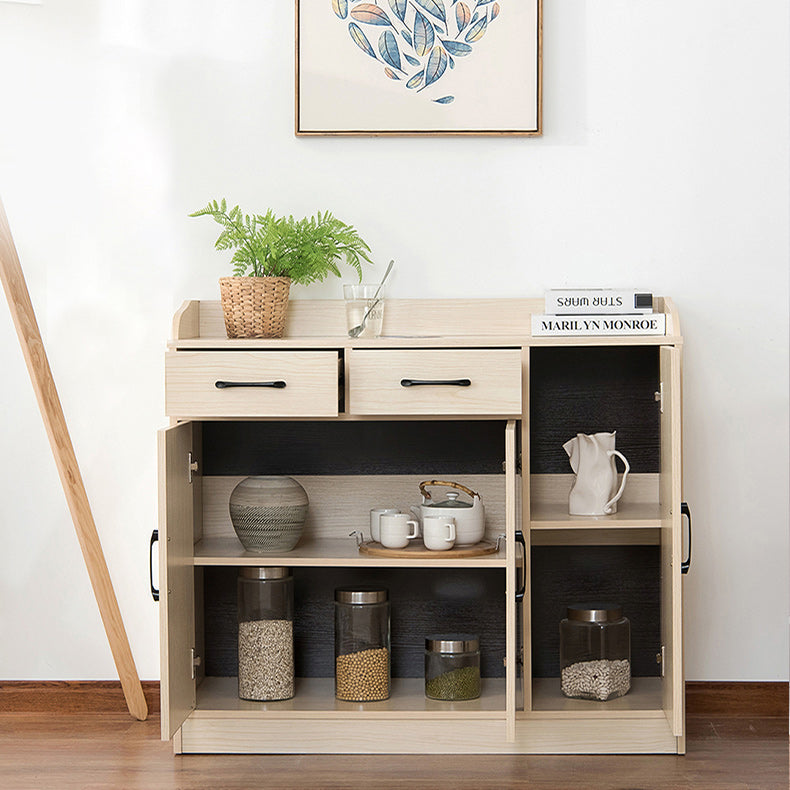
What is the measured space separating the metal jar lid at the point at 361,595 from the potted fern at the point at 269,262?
2.09 ft

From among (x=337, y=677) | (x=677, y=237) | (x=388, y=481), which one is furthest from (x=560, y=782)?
(x=677, y=237)

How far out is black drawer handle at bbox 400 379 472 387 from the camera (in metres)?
2.25

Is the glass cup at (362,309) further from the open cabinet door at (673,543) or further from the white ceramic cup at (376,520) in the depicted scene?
the open cabinet door at (673,543)

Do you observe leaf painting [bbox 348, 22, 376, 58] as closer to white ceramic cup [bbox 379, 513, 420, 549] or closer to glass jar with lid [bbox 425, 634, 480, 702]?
white ceramic cup [bbox 379, 513, 420, 549]

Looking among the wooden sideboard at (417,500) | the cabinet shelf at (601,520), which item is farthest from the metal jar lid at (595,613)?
the cabinet shelf at (601,520)

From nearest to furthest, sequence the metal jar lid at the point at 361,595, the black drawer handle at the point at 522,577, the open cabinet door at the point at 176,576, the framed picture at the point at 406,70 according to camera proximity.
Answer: the open cabinet door at the point at 176,576 < the black drawer handle at the point at 522,577 < the metal jar lid at the point at 361,595 < the framed picture at the point at 406,70

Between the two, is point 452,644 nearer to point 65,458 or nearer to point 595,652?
point 595,652

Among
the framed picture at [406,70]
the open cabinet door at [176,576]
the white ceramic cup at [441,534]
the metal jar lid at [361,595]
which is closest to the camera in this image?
the open cabinet door at [176,576]

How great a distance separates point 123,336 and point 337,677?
3.37 ft

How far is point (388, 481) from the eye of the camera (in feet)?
8.59

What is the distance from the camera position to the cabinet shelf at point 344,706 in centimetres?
236

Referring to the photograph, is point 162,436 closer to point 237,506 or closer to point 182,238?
point 237,506

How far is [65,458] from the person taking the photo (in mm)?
2521

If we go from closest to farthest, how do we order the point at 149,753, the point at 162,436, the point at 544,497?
the point at 162,436
the point at 149,753
the point at 544,497
